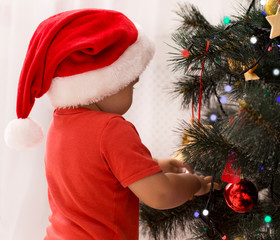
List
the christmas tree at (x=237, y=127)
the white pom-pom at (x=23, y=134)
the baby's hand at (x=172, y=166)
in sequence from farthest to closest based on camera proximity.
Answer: the baby's hand at (x=172, y=166)
the white pom-pom at (x=23, y=134)
the christmas tree at (x=237, y=127)

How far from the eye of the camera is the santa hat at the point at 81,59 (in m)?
0.73

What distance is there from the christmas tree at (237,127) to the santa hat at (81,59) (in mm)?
119

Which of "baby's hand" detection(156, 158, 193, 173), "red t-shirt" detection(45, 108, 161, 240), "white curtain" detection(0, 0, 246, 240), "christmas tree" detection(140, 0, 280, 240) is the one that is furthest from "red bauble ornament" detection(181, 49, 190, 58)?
"white curtain" detection(0, 0, 246, 240)

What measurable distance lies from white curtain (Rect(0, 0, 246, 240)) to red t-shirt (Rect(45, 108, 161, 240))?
0.52 m

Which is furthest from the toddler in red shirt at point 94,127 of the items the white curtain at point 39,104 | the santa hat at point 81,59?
the white curtain at point 39,104

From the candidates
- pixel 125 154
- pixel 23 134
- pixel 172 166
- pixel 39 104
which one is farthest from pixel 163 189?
pixel 39 104

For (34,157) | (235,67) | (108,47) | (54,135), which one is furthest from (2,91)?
(235,67)

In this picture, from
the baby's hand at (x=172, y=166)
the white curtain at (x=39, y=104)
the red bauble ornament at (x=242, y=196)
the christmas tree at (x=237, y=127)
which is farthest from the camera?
the white curtain at (x=39, y=104)

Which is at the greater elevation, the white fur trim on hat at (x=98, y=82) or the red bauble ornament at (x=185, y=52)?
the red bauble ornament at (x=185, y=52)

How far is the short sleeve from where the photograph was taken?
703mm

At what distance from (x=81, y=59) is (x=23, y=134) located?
0.21 meters

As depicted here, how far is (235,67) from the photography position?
27.0 inches

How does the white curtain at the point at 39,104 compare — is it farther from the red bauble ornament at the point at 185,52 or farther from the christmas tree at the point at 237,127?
the red bauble ornament at the point at 185,52

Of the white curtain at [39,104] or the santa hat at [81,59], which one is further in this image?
the white curtain at [39,104]
